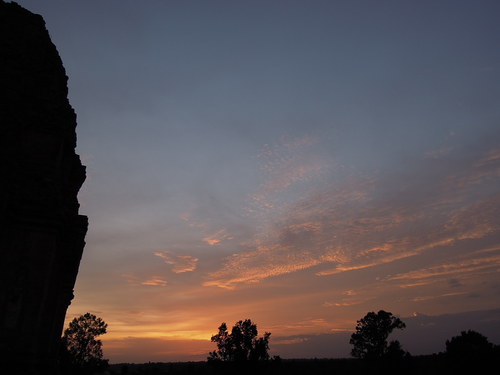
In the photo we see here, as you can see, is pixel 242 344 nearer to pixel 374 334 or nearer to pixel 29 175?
pixel 374 334

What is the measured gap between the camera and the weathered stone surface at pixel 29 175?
8227 mm

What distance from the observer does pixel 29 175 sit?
902 centimetres

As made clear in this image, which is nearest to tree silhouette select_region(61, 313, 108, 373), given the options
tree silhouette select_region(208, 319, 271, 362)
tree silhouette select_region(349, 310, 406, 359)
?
tree silhouette select_region(208, 319, 271, 362)

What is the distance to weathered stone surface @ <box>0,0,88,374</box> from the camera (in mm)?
8227

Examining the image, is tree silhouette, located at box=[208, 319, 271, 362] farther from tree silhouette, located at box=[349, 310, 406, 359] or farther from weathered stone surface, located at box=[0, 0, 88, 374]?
weathered stone surface, located at box=[0, 0, 88, 374]

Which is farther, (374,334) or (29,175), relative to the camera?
(374,334)

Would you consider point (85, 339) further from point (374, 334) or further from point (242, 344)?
point (374, 334)

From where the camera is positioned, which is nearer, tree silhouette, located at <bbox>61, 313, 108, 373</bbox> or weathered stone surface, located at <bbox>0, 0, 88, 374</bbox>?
weathered stone surface, located at <bbox>0, 0, 88, 374</bbox>

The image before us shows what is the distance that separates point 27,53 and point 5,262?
5180mm

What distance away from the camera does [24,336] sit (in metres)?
8.07

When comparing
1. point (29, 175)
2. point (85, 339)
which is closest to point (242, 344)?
point (85, 339)

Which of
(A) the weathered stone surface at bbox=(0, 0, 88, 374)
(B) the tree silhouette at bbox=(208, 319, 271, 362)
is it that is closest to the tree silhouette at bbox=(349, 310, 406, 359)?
(B) the tree silhouette at bbox=(208, 319, 271, 362)

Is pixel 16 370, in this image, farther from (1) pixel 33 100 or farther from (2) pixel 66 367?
(2) pixel 66 367

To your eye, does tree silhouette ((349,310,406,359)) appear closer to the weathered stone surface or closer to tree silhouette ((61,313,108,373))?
tree silhouette ((61,313,108,373))
